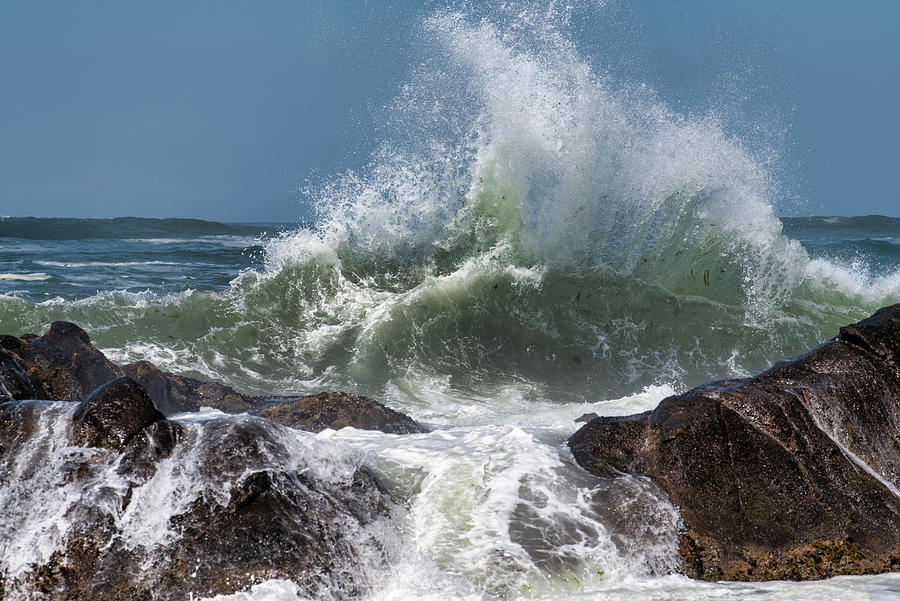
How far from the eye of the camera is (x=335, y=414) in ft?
18.2

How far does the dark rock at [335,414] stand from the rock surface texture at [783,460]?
5.66 ft

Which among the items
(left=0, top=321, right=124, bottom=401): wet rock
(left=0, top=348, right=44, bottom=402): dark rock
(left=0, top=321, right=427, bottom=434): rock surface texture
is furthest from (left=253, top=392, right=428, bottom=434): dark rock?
(left=0, top=348, right=44, bottom=402): dark rock

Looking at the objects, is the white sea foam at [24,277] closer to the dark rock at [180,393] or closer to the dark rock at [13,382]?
the dark rock at [180,393]

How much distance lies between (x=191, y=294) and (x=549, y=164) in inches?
252

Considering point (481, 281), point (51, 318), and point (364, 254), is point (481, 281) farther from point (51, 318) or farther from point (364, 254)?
point (51, 318)

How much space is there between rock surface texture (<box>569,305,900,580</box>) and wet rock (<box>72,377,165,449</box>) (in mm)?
2397

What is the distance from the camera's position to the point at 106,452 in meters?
3.33

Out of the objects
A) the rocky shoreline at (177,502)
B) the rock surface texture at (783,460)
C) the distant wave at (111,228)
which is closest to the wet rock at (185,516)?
the rocky shoreline at (177,502)

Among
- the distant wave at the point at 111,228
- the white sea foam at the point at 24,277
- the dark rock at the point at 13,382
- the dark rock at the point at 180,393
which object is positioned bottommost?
the dark rock at the point at 180,393

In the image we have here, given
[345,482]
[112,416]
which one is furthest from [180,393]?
[345,482]

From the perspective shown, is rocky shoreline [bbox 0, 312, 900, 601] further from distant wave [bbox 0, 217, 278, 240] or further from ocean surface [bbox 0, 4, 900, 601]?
distant wave [bbox 0, 217, 278, 240]

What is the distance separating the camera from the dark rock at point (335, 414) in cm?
547

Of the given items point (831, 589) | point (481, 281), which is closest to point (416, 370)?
point (481, 281)

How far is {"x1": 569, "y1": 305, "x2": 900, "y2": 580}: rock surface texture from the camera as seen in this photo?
138 inches
